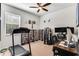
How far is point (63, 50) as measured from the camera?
1.60 metres

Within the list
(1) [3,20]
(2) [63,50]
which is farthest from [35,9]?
(2) [63,50]

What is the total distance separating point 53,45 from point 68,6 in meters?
0.65

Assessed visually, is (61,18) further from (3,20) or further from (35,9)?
(3,20)

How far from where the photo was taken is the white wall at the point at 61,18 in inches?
60.5

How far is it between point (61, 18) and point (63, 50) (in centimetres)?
50

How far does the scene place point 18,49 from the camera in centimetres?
161

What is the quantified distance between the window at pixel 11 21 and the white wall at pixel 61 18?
39cm

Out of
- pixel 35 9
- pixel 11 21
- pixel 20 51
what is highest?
pixel 35 9

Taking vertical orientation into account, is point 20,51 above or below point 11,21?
below

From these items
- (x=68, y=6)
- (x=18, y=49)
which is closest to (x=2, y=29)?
(x=18, y=49)

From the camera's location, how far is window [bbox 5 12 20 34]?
5.12 feet

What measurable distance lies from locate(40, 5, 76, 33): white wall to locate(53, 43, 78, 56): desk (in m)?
0.33

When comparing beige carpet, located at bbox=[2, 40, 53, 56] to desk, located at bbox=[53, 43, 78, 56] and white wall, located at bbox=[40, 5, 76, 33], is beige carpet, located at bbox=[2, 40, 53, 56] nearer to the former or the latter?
desk, located at bbox=[53, 43, 78, 56]

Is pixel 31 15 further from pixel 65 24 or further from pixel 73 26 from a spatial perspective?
pixel 73 26
